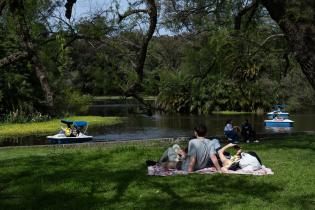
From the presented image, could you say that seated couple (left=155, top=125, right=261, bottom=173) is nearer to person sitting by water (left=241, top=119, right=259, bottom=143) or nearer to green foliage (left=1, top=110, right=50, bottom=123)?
person sitting by water (left=241, top=119, right=259, bottom=143)

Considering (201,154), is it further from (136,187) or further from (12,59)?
(12,59)

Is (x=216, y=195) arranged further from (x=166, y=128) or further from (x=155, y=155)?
(x=166, y=128)

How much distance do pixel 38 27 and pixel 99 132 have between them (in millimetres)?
27602

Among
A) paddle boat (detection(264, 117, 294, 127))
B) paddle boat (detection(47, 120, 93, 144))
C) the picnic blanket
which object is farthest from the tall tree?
paddle boat (detection(264, 117, 294, 127))

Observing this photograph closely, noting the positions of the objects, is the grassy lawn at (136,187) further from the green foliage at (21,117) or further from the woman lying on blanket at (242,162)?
the green foliage at (21,117)

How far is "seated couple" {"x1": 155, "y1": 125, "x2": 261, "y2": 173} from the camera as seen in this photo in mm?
10719

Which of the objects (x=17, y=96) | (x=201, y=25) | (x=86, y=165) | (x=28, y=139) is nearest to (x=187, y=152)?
(x=86, y=165)

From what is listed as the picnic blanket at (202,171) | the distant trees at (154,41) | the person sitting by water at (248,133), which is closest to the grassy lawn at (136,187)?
the picnic blanket at (202,171)

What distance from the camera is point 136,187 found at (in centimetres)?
922

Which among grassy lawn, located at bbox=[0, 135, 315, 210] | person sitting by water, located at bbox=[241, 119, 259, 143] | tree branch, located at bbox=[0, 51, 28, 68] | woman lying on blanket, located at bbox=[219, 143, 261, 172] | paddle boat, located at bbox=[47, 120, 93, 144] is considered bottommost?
paddle boat, located at bbox=[47, 120, 93, 144]

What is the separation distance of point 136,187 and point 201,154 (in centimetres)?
211

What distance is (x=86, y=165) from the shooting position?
11945mm

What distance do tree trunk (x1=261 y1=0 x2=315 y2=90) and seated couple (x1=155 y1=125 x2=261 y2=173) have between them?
4.38m

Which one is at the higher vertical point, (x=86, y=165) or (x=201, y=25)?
(x=201, y=25)
